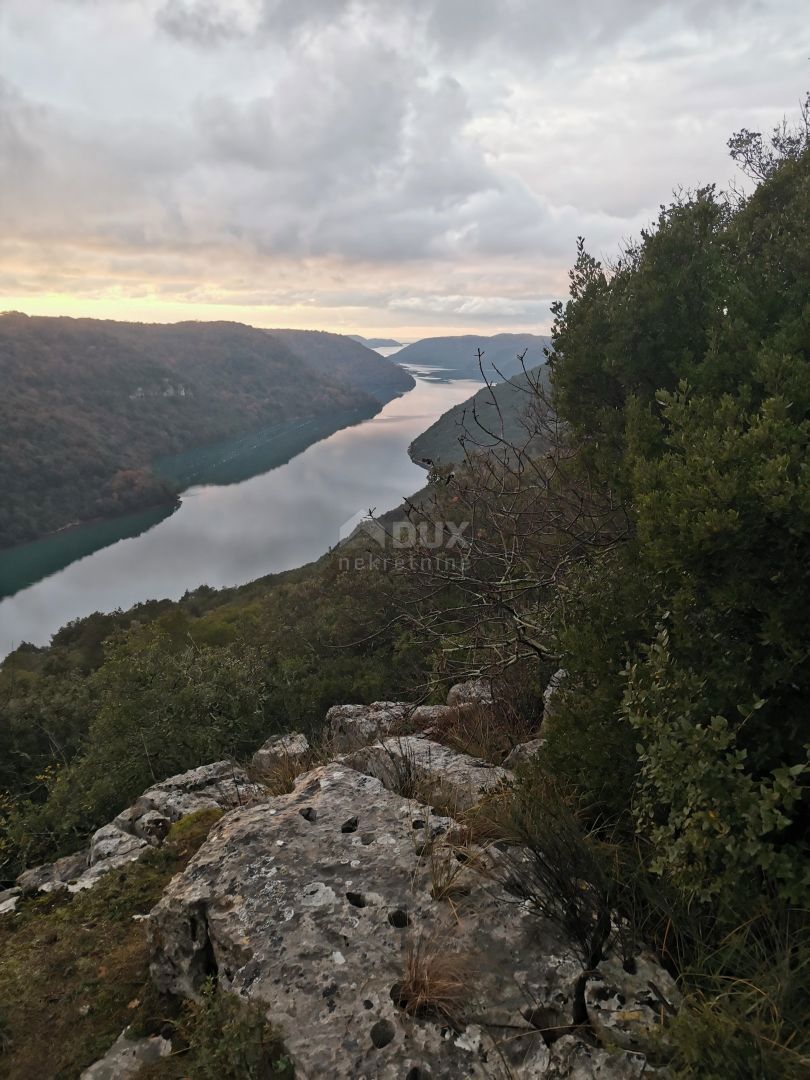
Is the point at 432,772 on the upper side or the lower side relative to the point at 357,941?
lower

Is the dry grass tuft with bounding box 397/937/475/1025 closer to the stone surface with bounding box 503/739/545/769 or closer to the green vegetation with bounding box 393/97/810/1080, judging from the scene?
the green vegetation with bounding box 393/97/810/1080

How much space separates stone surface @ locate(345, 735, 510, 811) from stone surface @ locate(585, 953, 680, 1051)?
127 cm

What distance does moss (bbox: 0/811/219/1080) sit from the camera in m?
2.35

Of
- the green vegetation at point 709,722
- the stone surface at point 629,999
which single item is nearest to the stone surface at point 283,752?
the green vegetation at point 709,722

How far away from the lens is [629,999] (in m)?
2.00

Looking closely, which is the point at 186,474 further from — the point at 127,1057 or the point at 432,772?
the point at 127,1057

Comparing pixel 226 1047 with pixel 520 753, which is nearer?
pixel 226 1047

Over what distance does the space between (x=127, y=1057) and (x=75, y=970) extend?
0.73 m

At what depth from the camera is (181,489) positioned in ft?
281

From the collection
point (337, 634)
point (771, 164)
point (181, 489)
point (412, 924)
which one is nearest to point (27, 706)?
point (337, 634)

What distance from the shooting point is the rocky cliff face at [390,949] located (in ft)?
6.37

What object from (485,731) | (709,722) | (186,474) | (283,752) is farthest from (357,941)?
(186,474)

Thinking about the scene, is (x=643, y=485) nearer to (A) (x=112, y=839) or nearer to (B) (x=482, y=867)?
(B) (x=482, y=867)

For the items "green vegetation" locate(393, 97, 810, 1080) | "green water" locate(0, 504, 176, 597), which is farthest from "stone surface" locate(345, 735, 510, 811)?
"green water" locate(0, 504, 176, 597)
